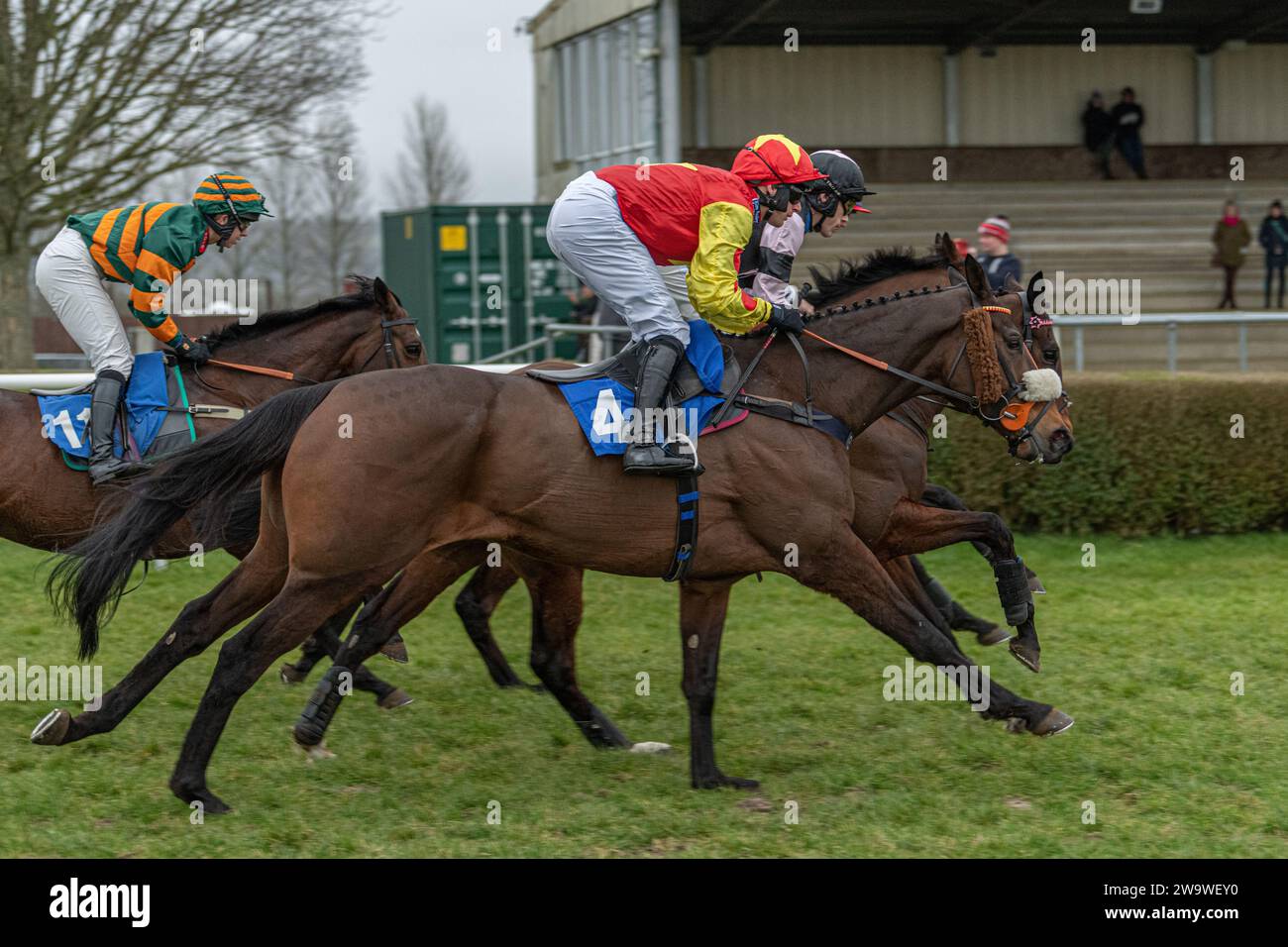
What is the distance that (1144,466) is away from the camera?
9203 mm

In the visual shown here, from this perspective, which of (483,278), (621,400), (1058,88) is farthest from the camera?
(1058,88)

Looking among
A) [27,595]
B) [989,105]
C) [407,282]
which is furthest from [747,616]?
[989,105]

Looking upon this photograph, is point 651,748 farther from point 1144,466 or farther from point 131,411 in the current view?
point 1144,466

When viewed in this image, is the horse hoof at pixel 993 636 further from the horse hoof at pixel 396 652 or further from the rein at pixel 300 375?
the rein at pixel 300 375

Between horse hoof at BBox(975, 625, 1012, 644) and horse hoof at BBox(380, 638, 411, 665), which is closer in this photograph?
horse hoof at BBox(380, 638, 411, 665)

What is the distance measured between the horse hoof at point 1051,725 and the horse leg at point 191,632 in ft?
8.31

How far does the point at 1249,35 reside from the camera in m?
23.5

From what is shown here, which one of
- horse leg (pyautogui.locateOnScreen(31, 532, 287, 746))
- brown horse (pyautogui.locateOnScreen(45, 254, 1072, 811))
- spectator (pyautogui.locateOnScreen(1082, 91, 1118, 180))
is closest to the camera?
brown horse (pyautogui.locateOnScreen(45, 254, 1072, 811))

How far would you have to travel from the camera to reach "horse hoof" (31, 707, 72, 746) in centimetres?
495

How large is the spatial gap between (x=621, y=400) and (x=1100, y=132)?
765 inches

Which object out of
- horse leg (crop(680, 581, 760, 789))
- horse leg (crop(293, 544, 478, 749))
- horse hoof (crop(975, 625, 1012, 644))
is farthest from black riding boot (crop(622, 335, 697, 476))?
horse hoof (crop(975, 625, 1012, 644))

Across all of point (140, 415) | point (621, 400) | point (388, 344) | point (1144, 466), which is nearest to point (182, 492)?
point (140, 415)

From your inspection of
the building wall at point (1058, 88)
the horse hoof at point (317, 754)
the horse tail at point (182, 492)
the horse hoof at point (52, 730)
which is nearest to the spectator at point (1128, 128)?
the building wall at point (1058, 88)

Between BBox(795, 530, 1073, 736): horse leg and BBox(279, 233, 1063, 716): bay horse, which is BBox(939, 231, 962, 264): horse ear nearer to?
BBox(279, 233, 1063, 716): bay horse
